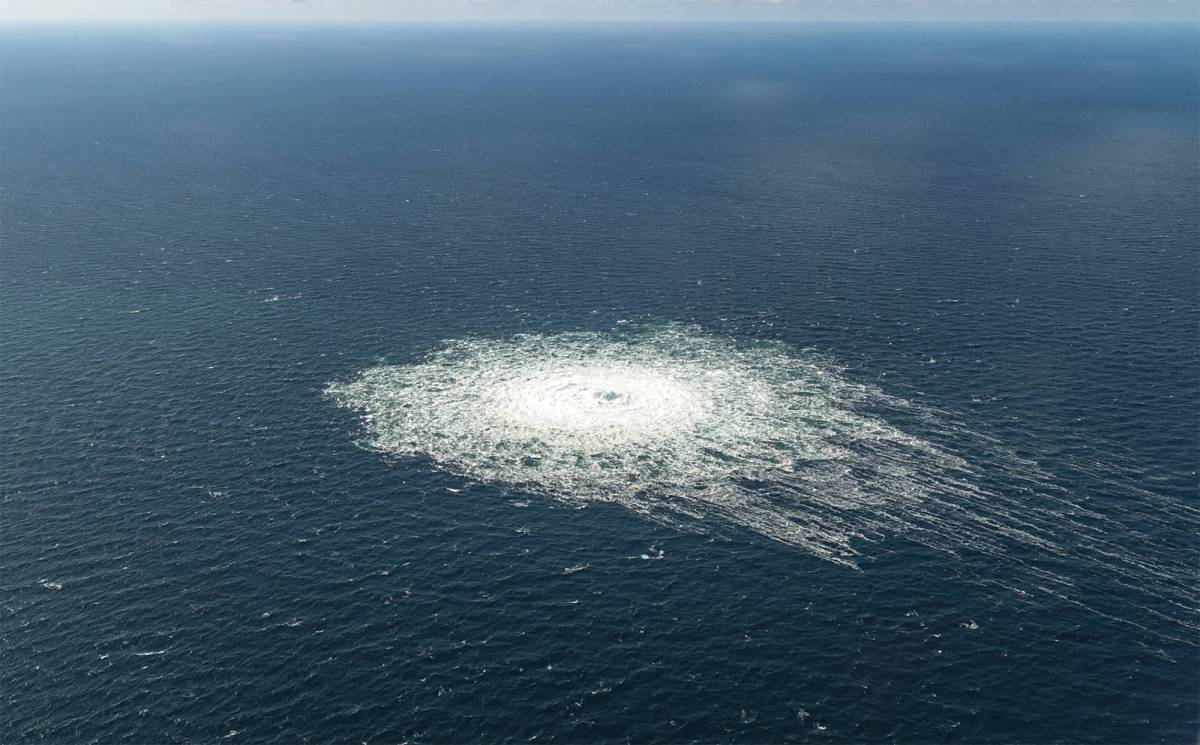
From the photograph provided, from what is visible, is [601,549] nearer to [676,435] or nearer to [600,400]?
[676,435]

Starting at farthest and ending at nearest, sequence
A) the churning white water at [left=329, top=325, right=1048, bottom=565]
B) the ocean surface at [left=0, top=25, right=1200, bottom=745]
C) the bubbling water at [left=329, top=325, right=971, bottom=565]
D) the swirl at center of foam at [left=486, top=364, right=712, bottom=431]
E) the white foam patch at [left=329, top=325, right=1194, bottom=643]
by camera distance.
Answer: the swirl at center of foam at [left=486, top=364, right=712, bottom=431]
the bubbling water at [left=329, top=325, right=971, bottom=565]
the churning white water at [left=329, top=325, right=1048, bottom=565]
the white foam patch at [left=329, top=325, right=1194, bottom=643]
the ocean surface at [left=0, top=25, right=1200, bottom=745]

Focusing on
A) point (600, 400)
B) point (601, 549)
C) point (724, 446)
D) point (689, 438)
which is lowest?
point (601, 549)

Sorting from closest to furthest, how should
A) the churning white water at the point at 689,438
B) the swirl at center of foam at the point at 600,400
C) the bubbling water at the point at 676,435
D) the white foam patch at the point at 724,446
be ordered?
the white foam patch at the point at 724,446, the churning white water at the point at 689,438, the bubbling water at the point at 676,435, the swirl at center of foam at the point at 600,400

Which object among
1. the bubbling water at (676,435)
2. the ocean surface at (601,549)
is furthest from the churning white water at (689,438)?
the ocean surface at (601,549)

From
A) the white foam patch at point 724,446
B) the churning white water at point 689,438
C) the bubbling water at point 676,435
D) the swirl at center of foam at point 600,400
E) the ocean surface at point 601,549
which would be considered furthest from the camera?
the swirl at center of foam at point 600,400

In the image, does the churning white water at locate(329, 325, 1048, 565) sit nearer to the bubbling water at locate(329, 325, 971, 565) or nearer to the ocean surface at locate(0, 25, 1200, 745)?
the bubbling water at locate(329, 325, 971, 565)

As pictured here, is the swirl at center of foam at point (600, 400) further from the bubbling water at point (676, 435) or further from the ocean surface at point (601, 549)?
the ocean surface at point (601, 549)

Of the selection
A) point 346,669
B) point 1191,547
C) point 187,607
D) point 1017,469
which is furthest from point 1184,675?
point 187,607

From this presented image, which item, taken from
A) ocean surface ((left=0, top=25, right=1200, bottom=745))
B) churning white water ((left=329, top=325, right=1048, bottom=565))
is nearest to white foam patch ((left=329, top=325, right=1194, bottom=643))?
churning white water ((left=329, top=325, right=1048, bottom=565))

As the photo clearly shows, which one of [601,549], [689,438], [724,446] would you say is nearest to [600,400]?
[689,438]

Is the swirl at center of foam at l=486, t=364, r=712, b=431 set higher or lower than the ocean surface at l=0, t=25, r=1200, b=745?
higher
